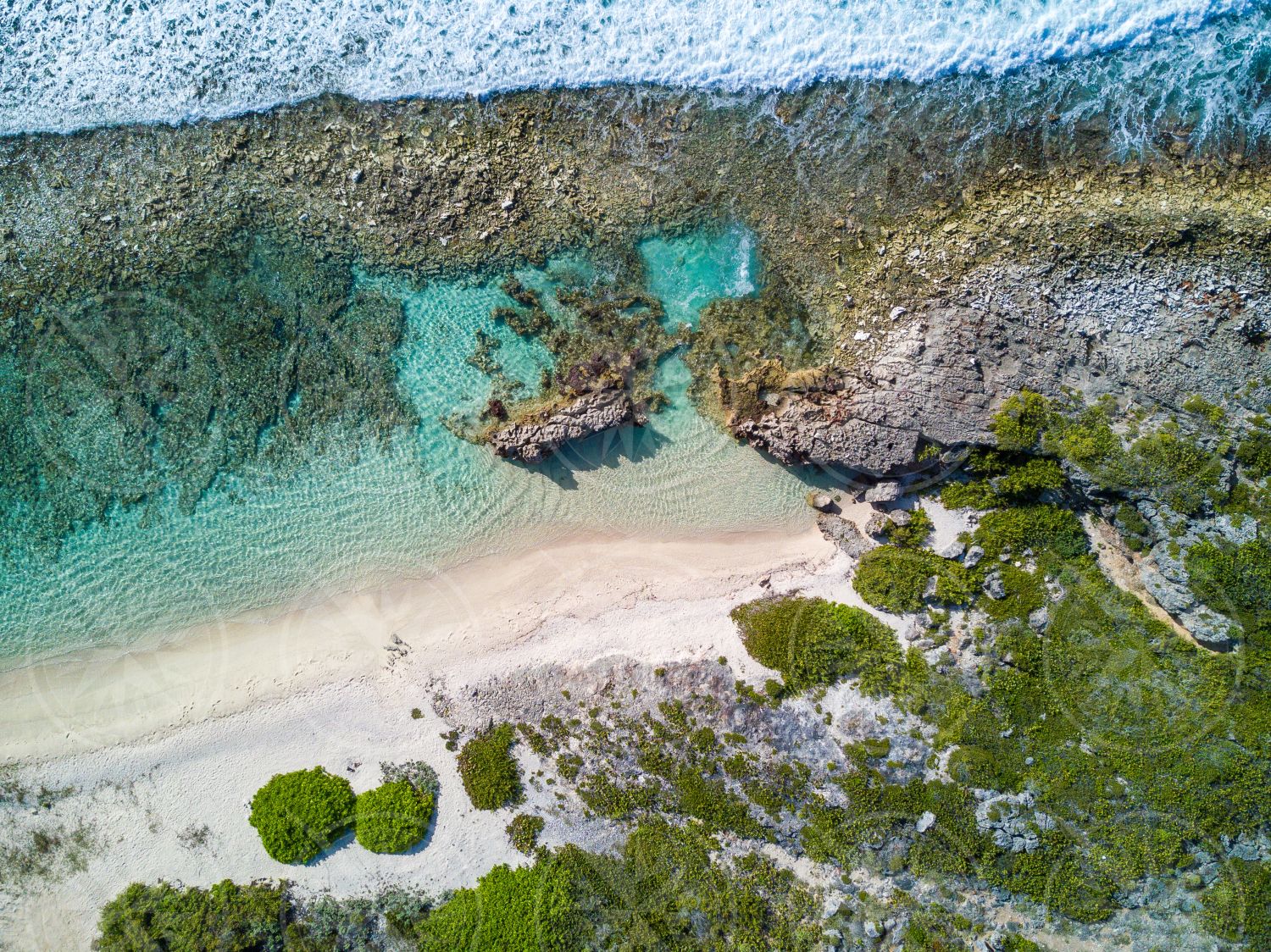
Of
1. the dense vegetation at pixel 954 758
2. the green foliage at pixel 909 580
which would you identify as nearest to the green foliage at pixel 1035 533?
the dense vegetation at pixel 954 758

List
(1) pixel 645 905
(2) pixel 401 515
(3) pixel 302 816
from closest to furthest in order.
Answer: (1) pixel 645 905
(3) pixel 302 816
(2) pixel 401 515

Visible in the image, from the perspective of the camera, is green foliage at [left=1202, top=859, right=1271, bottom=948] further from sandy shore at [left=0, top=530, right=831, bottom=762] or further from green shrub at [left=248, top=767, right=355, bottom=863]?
green shrub at [left=248, top=767, right=355, bottom=863]

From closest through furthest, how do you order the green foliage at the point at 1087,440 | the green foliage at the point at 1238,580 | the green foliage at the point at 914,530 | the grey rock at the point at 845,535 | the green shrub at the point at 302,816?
the green foliage at the point at 1238,580 → the green foliage at the point at 1087,440 → the green shrub at the point at 302,816 → the green foliage at the point at 914,530 → the grey rock at the point at 845,535

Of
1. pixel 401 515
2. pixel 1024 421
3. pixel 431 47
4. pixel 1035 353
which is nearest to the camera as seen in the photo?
pixel 1024 421

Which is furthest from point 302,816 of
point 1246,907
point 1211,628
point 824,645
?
point 1246,907

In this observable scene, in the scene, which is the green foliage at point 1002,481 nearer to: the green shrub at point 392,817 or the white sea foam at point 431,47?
the white sea foam at point 431,47

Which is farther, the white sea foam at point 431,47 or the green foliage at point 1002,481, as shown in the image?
the white sea foam at point 431,47

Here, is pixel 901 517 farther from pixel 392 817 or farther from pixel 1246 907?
pixel 392 817

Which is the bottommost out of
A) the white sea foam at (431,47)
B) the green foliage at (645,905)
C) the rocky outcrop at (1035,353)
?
the green foliage at (645,905)
